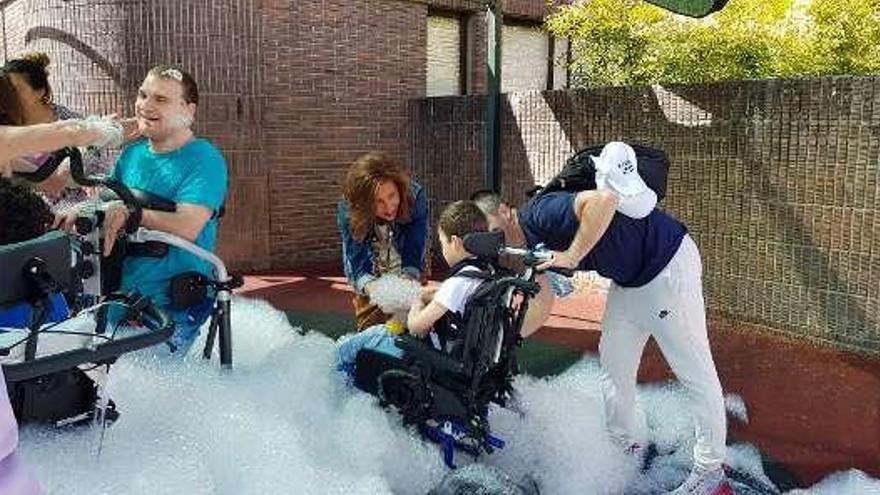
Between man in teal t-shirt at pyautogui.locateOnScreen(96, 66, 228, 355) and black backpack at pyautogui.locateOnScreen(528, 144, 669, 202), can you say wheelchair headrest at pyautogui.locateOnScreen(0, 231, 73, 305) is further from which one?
black backpack at pyautogui.locateOnScreen(528, 144, 669, 202)

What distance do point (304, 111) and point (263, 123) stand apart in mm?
464

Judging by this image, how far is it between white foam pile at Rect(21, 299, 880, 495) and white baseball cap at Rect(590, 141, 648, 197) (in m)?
1.06

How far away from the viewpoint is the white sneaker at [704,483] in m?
2.60

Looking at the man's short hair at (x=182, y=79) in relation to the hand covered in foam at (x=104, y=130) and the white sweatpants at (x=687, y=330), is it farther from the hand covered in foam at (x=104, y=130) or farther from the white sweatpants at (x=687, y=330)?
the white sweatpants at (x=687, y=330)

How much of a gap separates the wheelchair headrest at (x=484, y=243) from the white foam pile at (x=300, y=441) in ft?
2.51

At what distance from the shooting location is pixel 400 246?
10.1 feet

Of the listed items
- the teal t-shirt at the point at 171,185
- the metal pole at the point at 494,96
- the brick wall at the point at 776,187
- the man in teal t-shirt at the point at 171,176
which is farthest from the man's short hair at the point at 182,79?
the brick wall at the point at 776,187

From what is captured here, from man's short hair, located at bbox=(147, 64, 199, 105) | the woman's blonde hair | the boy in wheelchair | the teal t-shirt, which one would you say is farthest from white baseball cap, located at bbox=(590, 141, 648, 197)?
man's short hair, located at bbox=(147, 64, 199, 105)

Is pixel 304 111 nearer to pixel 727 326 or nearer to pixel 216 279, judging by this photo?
pixel 727 326

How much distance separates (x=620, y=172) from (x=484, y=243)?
55 cm

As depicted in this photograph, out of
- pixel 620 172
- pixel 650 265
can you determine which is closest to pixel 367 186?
pixel 620 172

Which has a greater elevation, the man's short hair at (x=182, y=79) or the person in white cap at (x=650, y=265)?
the man's short hair at (x=182, y=79)

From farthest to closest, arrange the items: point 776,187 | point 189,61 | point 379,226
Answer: point 189,61, point 776,187, point 379,226

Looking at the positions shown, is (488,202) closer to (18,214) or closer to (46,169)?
(46,169)
